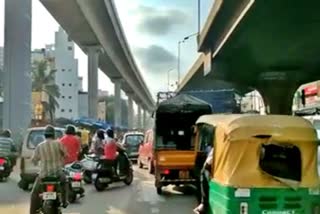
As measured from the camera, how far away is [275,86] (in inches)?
1756

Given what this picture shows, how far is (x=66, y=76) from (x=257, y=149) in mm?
96859

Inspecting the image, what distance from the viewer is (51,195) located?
9852 millimetres

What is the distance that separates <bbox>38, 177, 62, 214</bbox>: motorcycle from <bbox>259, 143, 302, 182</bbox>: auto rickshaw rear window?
328cm

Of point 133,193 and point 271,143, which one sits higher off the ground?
point 271,143

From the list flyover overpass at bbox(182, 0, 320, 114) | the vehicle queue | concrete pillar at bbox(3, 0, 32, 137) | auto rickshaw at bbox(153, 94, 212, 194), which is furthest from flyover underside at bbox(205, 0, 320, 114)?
the vehicle queue

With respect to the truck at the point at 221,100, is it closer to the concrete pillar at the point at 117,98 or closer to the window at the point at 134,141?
the window at the point at 134,141

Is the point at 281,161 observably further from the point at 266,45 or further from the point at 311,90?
the point at 311,90

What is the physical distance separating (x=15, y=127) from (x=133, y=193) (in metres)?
16.9

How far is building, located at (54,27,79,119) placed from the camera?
10162cm

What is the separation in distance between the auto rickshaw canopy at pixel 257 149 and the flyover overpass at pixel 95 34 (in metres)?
27.5

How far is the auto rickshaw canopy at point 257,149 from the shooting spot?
27.5 ft

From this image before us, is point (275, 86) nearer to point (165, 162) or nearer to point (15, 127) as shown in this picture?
point (15, 127)

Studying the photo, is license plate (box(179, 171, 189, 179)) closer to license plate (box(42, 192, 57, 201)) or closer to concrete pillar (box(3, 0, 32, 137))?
license plate (box(42, 192, 57, 201))

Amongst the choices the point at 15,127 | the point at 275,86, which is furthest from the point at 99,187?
the point at 275,86
